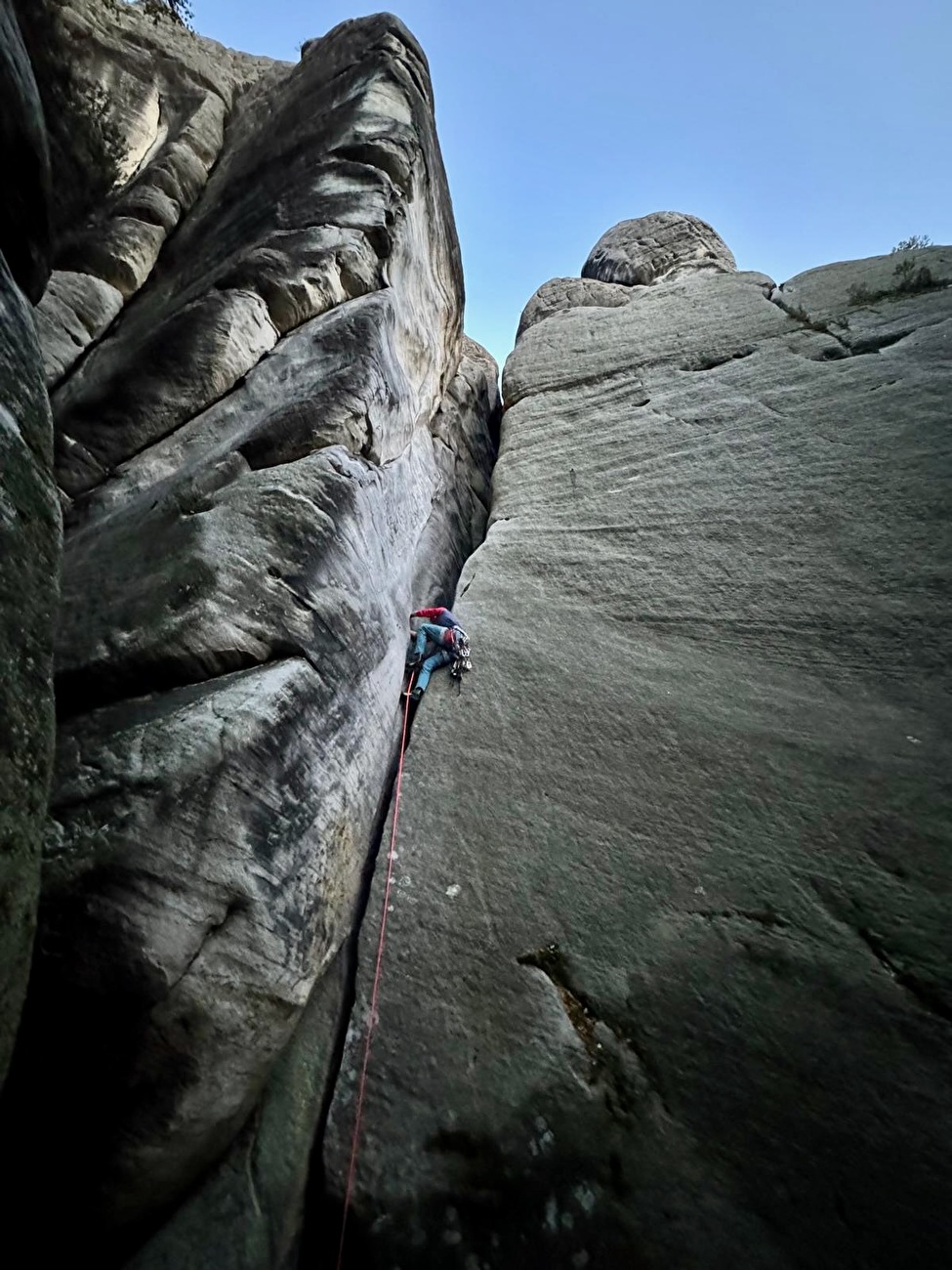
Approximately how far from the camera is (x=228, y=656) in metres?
4.22

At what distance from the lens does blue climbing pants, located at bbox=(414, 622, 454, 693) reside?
20.9 ft

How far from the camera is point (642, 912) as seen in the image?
4.30 meters

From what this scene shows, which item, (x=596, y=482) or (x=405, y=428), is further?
(x=596, y=482)

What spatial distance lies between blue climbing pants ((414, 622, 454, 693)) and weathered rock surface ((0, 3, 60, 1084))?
12.3 feet

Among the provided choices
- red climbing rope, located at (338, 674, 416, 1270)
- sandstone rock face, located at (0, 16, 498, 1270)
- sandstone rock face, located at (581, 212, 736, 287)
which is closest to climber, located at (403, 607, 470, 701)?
sandstone rock face, located at (0, 16, 498, 1270)

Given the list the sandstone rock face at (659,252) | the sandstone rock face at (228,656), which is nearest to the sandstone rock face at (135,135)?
the sandstone rock face at (228,656)

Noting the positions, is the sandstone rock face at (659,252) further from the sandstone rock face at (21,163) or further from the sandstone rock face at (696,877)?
the sandstone rock face at (21,163)

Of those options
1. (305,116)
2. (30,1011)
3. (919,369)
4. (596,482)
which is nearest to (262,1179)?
(30,1011)

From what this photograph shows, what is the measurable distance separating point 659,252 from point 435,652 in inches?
479

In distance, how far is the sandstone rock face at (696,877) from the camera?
329 cm

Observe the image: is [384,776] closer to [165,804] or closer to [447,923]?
[447,923]

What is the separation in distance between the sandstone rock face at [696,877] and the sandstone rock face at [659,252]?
6.47 meters

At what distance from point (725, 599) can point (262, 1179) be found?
5963mm

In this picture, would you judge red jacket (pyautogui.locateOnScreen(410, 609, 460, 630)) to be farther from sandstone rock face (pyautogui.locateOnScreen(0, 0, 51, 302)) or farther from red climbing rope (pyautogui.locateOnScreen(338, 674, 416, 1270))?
sandstone rock face (pyautogui.locateOnScreen(0, 0, 51, 302))
